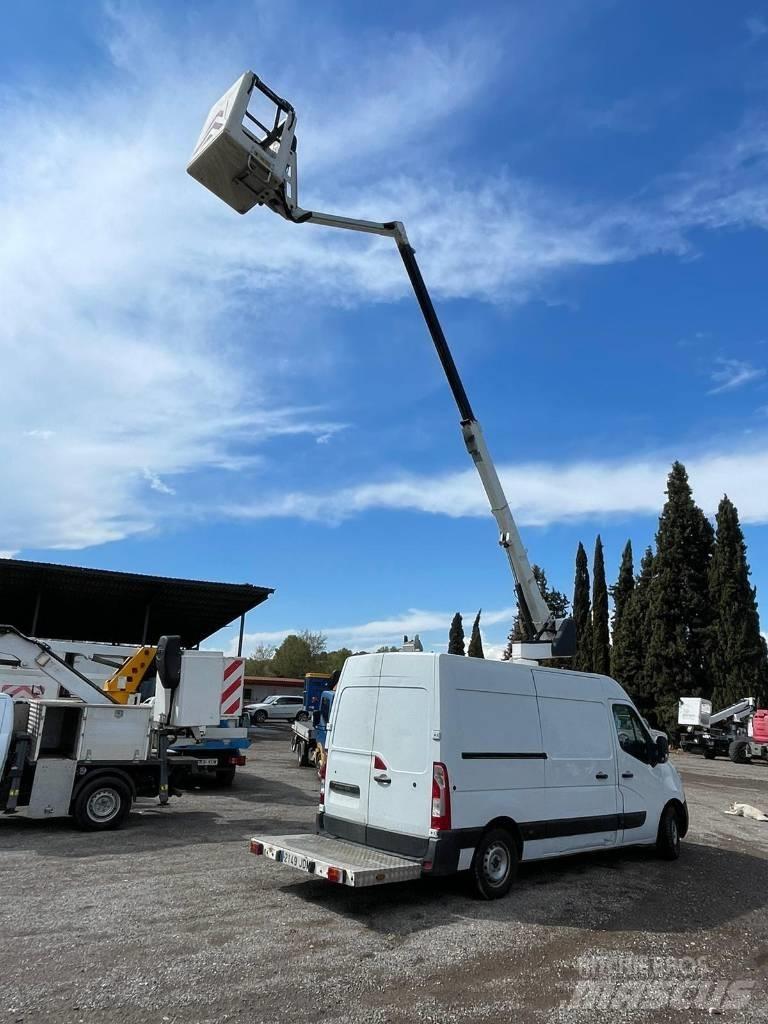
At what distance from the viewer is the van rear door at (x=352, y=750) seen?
690 centimetres

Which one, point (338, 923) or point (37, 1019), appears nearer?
point (37, 1019)

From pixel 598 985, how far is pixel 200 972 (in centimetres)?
265

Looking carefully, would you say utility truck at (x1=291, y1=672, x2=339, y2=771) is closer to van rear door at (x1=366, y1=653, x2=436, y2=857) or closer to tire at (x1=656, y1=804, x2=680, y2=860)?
tire at (x1=656, y1=804, x2=680, y2=860)

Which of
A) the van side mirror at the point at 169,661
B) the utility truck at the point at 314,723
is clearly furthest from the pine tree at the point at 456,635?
the van side mirror at the point at 169,661

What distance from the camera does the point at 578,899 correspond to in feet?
22.8

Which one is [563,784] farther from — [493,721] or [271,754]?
[271,754]

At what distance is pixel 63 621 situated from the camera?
116ft

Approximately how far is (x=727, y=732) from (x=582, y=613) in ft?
83.4

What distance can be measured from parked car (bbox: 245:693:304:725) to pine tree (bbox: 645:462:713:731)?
2008cm

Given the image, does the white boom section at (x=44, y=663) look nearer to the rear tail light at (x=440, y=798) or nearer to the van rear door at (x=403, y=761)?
the van rear door at (x=403, y=761)

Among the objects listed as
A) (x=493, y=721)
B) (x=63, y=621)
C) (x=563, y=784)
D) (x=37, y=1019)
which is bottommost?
(x=37, y=1019)

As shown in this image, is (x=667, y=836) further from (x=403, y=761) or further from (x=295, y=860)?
(x=295, y=860)

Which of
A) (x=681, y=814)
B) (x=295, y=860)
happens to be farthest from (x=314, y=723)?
(x=295, y=860)

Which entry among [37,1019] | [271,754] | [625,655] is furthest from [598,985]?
[625,655]
